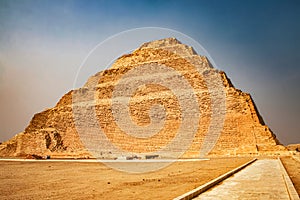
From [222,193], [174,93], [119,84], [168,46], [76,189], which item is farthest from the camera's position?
[168,46]

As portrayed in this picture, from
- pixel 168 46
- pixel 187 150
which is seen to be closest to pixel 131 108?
pixel 187 150

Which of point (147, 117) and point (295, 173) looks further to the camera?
point (147, 117)

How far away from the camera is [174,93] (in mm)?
42719

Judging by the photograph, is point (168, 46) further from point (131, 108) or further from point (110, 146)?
point (110, 146)

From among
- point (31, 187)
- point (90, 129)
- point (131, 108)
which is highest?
point (131, 108)

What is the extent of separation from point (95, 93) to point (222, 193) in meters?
45.9

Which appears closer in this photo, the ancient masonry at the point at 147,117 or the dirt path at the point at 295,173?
the dirt path at the point at 295,173

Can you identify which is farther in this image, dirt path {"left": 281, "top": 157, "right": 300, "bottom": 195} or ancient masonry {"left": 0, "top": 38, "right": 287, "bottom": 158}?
ancient masonry {"left": 0, "top": 38, "right": 287, "bottom": 158}

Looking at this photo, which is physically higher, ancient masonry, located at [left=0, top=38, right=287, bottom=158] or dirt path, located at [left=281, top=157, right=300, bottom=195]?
ancient masonry, located at [left=0, top=38, right=287, bottom=158]

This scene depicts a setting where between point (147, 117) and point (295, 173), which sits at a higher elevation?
point (147, 117)

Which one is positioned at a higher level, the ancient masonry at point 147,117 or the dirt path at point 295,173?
the ancient masonry at point 147,117

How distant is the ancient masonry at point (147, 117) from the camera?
33406 mm

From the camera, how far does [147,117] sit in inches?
1620

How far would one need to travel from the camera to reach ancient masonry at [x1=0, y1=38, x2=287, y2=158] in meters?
33.4
